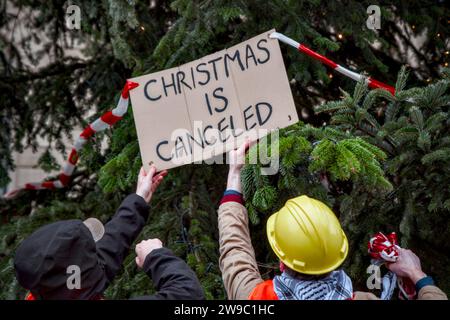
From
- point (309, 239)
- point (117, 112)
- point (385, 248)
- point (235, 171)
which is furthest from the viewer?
point (117, 112)

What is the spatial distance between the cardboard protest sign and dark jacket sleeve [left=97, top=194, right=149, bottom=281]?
0.28 metres

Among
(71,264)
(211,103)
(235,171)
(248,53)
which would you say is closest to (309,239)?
(235,171)

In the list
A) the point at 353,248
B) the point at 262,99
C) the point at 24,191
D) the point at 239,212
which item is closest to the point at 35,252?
the point at 239,212

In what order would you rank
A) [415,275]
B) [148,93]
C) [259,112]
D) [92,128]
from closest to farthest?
[415,275] < [259,112] < [148,93] < [92,128]

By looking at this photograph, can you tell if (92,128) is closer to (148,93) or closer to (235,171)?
(148,93)

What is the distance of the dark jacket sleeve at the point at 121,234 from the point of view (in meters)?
2.32

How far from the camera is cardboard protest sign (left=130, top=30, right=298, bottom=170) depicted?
2.65m

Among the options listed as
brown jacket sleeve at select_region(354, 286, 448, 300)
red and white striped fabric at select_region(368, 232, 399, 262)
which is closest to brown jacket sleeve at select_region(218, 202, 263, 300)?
brown jacket sleeve at select_region(354, 286, 448, 300)

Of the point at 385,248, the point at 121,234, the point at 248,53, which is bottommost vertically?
the point at 385,248

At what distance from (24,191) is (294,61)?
8.04 ft

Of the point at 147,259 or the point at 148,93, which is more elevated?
the point at 148,93

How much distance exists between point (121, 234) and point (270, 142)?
0.79 meters

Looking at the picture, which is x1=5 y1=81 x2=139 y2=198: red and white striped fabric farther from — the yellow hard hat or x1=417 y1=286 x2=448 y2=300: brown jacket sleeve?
x1=417 y1=286 x2=448 y2=300: brown jacket sleeve

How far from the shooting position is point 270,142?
243cm
